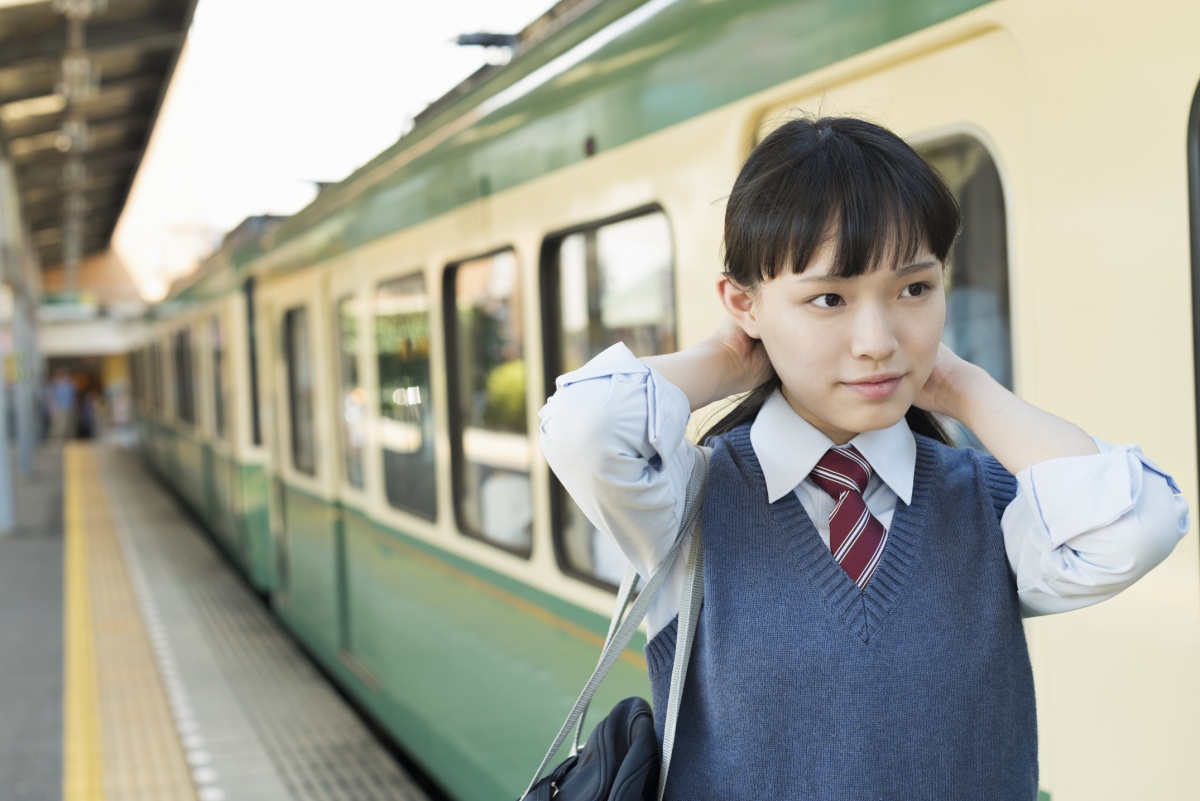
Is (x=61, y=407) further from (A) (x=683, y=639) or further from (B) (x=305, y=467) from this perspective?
(A) (x=683, y=639)

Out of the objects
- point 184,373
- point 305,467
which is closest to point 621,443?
point 305,467

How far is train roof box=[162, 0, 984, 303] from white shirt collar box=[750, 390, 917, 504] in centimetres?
84

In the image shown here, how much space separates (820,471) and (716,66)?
4.32 ft

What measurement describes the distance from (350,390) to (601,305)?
280cm

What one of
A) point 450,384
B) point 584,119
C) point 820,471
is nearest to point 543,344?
point 584,119

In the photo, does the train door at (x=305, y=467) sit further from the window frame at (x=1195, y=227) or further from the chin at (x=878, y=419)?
the chin at (x=878, y=419)

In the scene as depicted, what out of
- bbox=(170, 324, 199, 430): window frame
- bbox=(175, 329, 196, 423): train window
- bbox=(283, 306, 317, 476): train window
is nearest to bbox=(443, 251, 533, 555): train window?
bbox=(283, 306, 317, 476): train window

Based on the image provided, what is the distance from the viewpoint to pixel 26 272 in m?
26.1

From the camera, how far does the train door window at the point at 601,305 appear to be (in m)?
2.66

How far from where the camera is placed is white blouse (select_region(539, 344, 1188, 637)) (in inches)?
45.1

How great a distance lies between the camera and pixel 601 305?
294 centimetres

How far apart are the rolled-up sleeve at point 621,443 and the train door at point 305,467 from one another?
15.6 feet

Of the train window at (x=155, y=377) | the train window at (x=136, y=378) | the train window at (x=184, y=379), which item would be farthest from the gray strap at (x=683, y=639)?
the train window at (x=136, y=378)

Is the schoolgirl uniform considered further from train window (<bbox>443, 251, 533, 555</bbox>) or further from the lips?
A: train window (<bbox>443, 251, 533, 555</bbox>)
